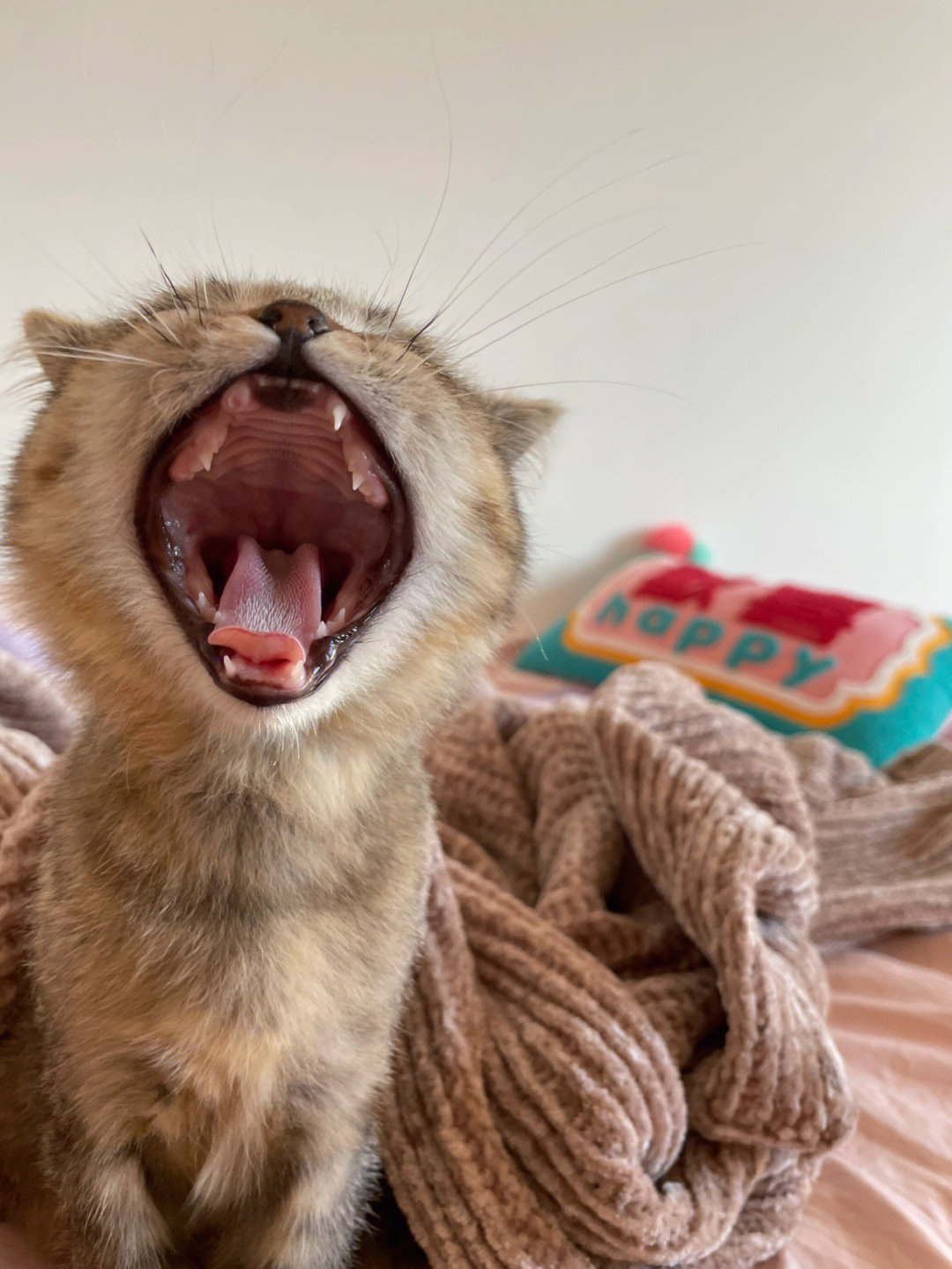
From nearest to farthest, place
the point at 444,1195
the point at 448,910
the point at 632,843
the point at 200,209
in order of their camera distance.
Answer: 1. the point at 444,1195
2. the point at 448,910
3. the point at 632,843
4. the point at 200,209

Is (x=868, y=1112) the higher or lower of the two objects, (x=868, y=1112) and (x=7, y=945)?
the lower

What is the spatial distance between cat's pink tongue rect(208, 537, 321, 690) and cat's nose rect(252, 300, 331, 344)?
0.15 meters

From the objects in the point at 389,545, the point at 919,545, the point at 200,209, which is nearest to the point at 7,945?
Result: the point at 389,545

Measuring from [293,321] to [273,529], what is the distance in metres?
0.15

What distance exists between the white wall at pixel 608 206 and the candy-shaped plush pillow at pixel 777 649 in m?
0.32

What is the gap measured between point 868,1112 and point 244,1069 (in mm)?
672

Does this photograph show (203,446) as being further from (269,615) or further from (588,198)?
(588,198)

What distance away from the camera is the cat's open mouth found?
0.59 m

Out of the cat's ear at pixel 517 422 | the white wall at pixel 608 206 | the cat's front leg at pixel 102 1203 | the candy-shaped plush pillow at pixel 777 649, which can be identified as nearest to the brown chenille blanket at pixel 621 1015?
the cat's front leg at pixel 102 1203

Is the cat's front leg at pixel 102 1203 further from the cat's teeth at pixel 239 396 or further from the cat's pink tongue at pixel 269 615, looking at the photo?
the cat's teeth at pixel 239 396

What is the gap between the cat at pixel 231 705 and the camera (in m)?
0.61

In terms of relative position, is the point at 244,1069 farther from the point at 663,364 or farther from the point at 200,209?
the point at 663,364

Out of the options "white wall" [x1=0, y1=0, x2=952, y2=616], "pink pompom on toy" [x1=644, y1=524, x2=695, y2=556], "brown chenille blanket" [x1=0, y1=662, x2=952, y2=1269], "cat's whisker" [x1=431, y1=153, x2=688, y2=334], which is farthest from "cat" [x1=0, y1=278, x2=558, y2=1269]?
"pink pompom on toy" [x1=644, y1=524, x2=695, y2=556]

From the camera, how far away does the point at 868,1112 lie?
37.4 inches
